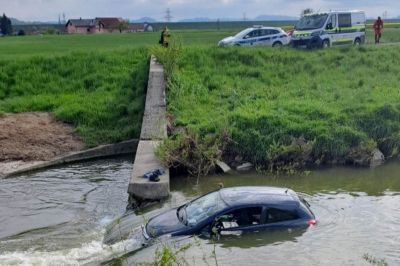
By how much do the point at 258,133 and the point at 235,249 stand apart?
8.35 metres

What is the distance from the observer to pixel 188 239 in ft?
33.9

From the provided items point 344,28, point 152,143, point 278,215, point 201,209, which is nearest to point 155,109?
point 152,143

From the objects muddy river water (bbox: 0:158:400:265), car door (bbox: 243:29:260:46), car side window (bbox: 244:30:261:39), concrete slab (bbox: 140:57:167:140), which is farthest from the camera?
car side window (bbox: 244:30:261:39)

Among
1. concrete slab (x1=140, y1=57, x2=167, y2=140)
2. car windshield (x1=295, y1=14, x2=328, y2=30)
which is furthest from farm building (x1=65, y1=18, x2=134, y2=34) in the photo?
concrete slab (x1=140, y1=57, x2=167, y2=140)

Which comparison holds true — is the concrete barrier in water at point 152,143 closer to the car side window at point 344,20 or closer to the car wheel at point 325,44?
the car wheel at point 325,44

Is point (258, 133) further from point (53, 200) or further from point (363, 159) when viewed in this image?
point (53, 200)

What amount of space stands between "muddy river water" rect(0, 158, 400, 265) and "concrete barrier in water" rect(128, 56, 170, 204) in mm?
456

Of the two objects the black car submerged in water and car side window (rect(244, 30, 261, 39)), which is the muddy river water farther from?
car side window (rect(244, 30, 261, 39))

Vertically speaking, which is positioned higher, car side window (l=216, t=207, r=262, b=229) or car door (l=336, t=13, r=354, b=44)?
car door (l=336, t=13, r=354, b=44)

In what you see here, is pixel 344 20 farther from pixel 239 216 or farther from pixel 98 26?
pixel 98 26

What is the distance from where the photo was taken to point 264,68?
28.0 metres

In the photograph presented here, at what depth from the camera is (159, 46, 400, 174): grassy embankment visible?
696 inches

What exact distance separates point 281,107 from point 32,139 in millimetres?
8253

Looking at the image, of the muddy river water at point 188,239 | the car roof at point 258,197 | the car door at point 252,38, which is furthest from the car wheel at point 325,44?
the car roof at point 258,197
